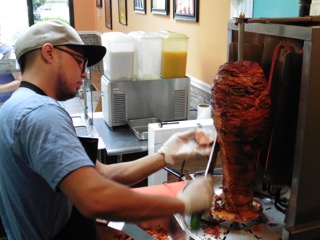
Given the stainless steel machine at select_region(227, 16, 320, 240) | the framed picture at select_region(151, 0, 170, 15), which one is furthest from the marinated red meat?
the framed picture at select_region(151, 0, 170, 15)

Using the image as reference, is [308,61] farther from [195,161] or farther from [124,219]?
[195,161]

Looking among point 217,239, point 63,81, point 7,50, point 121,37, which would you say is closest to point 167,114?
point 121,37

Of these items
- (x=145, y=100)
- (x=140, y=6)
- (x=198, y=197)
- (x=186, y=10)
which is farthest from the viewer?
(x=140, y=6)

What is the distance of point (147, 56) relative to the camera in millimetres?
2434

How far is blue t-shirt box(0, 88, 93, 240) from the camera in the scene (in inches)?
34.2

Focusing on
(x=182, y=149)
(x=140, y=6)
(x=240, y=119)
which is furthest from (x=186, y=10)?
(x=240, y=119)

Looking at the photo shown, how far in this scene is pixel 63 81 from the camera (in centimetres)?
111

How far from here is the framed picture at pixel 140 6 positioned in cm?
367

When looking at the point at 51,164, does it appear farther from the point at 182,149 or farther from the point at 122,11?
the point at 122,11

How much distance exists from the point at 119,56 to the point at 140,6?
1646 millimetres

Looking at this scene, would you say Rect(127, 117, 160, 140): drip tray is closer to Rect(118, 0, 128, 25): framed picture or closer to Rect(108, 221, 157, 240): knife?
Rect(108, 221, 157, 240): knife

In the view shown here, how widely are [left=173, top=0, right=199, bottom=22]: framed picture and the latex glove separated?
1.77 m

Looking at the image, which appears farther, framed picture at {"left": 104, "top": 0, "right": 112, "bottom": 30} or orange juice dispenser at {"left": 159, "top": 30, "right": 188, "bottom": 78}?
framed picture at {"left": 104, "top": 0, "right": 112, "bottom": 30}

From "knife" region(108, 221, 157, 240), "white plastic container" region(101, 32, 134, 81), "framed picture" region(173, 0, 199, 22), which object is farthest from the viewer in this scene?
"framed picture" region(173, 0, 199, 22)
